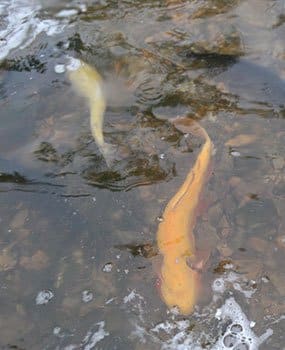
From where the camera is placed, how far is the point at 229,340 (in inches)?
149

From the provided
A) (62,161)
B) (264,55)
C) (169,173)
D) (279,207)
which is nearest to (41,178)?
(62,161)

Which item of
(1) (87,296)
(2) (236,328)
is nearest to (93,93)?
(1) (87,296)

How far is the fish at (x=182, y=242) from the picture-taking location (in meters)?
3.86

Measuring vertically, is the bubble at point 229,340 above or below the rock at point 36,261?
below

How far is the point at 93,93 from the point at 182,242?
6.26 ft

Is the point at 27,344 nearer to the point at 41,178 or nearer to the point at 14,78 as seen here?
the point at 41,178

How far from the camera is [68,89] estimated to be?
215 inches

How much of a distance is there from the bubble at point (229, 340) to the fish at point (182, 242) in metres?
0.29

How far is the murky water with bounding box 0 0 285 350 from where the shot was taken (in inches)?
153

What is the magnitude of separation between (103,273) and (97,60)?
2553mm

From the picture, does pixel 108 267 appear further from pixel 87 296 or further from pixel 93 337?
pixel 93 337

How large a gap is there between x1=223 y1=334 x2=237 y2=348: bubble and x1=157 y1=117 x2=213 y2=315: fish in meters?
0.29

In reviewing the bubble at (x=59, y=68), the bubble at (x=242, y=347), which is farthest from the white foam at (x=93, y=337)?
the bubble at (x=59, y=68)

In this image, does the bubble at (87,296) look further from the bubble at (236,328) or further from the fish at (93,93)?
the fish at (93,93)
